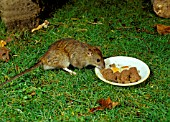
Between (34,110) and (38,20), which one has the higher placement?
(38,20)

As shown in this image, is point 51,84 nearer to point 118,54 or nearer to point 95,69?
point 95,69

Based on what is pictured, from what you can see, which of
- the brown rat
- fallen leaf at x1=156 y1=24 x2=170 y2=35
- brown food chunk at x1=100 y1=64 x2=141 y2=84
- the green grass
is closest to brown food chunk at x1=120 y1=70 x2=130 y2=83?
brown food chunk at x1=100 y1=64 x2=141 y2=84

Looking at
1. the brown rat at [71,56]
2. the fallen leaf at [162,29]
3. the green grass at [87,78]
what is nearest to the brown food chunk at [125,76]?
the green grass at [87,78]

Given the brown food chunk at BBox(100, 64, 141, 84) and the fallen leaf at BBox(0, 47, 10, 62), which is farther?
the fallen leaf at BBox(0, 47, 10, 62)

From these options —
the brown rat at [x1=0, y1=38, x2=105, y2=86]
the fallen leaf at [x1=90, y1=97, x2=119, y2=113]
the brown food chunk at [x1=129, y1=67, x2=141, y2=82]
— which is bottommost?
the fallen leaf at [x1=90, y1=97, x2=119, y2=113]

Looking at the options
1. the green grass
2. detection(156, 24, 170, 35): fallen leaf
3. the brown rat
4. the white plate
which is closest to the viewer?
the green grass

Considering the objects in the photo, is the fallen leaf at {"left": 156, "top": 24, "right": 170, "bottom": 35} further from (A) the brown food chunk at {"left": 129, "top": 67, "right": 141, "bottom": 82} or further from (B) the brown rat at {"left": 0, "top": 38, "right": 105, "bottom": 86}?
(B) the brown rat at {"left": 0, "top": 38, "right": 105, "bottom": 86}

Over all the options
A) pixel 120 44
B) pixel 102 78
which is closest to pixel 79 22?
pixel 120 44
